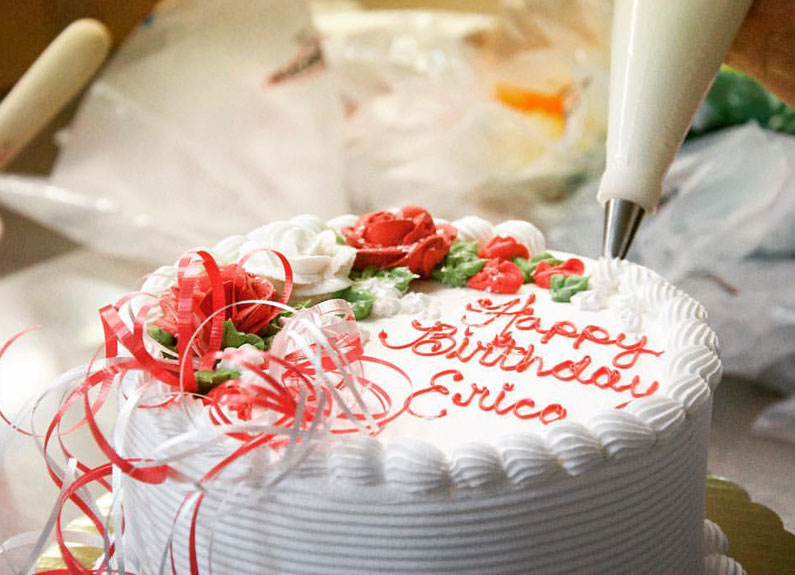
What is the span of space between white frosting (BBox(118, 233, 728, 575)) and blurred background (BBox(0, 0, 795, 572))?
53.2 inches

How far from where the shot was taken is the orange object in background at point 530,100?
3062mm

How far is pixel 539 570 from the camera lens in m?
1.10

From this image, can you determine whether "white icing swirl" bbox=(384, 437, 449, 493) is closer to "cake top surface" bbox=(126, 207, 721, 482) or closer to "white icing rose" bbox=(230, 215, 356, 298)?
"cake top surface" bbox=(126, 207, 721, 482)

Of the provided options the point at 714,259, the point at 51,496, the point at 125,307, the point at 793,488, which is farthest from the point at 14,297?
the point at 793,488

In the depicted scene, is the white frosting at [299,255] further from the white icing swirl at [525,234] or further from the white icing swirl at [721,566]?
the white icing swirl at [721,566]

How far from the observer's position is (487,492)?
1.07 metres

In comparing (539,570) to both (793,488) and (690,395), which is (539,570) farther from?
(793,488)

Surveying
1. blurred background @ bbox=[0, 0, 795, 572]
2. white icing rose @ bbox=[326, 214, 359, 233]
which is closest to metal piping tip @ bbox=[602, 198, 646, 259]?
white icing rose @ bbox=[326, 214, 359, 233]

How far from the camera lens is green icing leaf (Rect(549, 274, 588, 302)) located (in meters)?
1.49

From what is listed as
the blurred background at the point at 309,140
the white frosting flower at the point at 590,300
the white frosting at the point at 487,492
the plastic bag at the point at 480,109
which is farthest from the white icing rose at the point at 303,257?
the plastic bag at the point at 480,109

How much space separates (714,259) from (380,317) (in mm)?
1293

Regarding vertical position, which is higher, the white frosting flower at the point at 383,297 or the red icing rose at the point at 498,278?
the white frosting flower at the point at 383,297

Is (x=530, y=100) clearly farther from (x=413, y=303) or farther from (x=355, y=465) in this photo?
(x=355, y=465)

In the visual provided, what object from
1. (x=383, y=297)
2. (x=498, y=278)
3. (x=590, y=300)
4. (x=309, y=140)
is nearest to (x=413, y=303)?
Result: (x=383, y=297)
